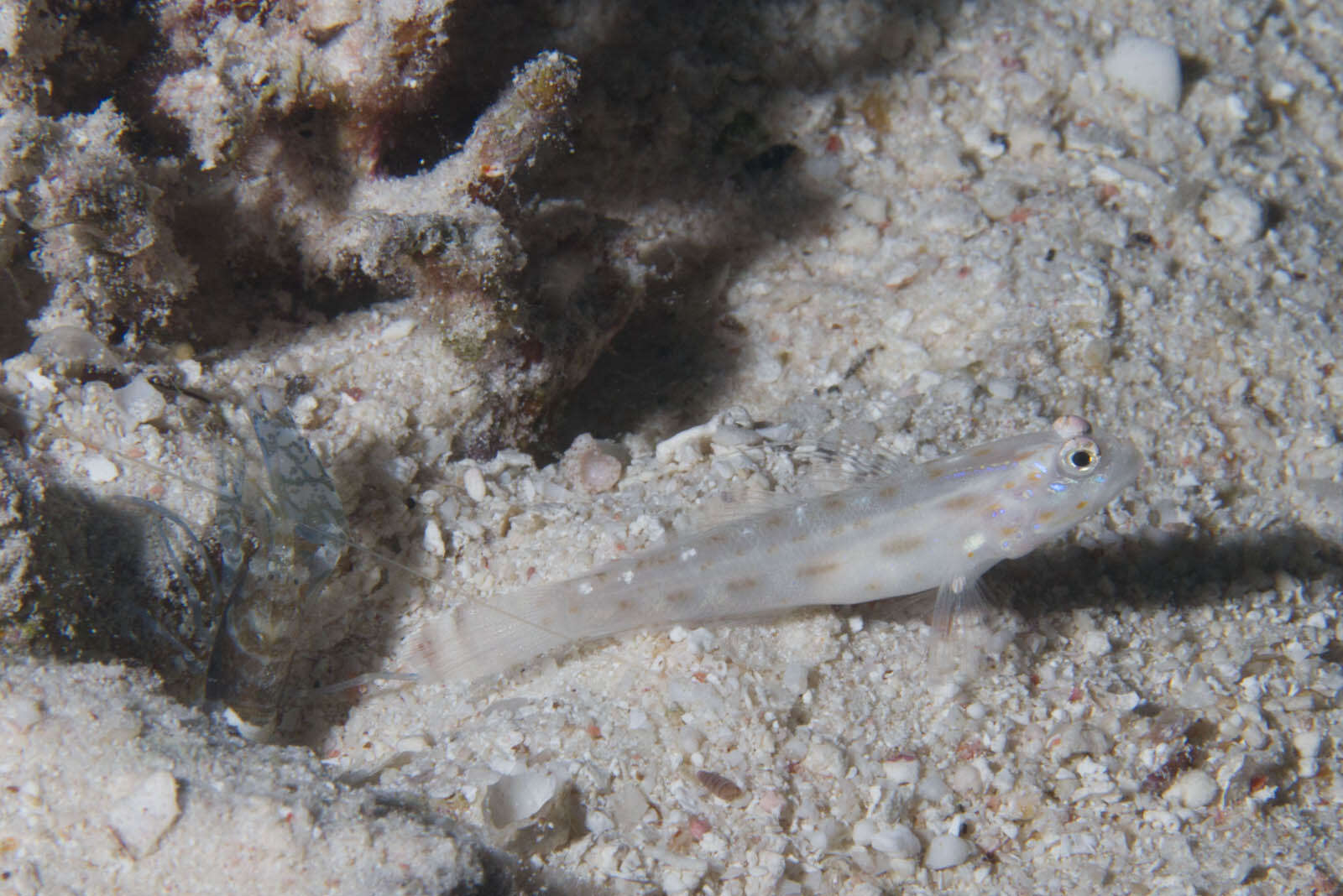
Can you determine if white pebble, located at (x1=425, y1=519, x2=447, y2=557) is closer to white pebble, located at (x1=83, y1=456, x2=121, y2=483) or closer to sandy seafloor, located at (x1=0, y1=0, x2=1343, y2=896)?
sandy seafloor, located at (x1=0, y1=0, x2=1343, y2=896)

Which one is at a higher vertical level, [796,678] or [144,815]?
[144,815]

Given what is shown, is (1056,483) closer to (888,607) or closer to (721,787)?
(888,607)

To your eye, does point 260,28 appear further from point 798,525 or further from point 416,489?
point 798,525

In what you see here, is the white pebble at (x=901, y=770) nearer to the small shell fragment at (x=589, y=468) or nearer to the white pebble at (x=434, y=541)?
the small shell fragment at (x=589, y=468)

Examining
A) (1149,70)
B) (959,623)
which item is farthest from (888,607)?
(1149,70)

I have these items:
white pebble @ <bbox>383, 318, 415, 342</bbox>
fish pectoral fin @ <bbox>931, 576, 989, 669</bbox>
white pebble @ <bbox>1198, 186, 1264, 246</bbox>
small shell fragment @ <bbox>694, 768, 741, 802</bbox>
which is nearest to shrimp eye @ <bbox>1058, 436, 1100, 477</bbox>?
fish pectoral fin @ <bbox>931, 576, 989, 669</bbox>

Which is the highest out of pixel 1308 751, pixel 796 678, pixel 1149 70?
pixel 1149 70

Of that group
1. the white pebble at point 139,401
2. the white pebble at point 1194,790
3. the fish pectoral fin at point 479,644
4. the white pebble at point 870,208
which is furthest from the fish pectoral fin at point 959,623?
the white pebble at point 139,401
